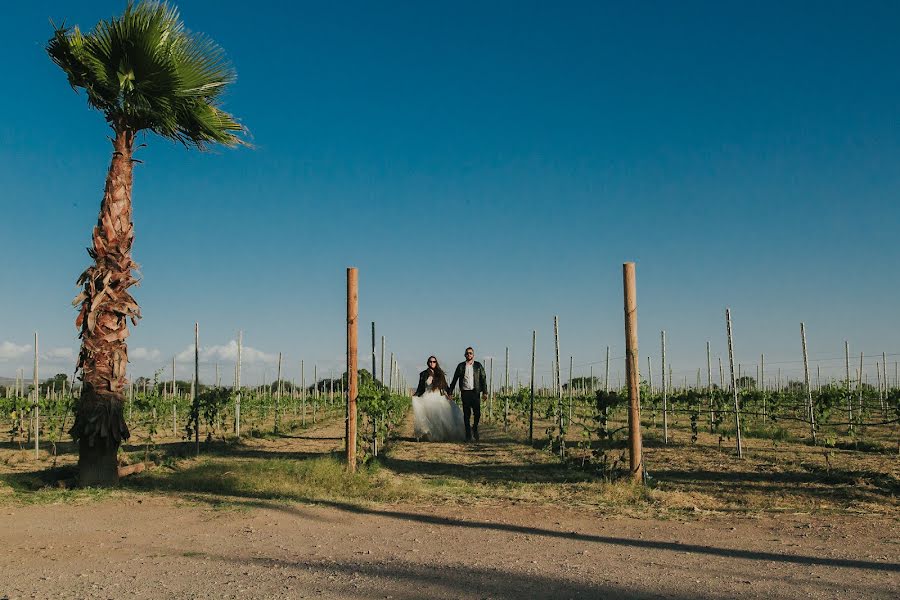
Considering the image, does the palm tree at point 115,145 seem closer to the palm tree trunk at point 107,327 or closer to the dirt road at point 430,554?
the palm tree trunk at point 107,327

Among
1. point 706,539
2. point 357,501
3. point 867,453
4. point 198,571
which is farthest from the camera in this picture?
point 867,453

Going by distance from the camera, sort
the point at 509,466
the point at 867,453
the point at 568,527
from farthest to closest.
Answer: the point at 867,453 → the point at 509,466 → the point at 568,527

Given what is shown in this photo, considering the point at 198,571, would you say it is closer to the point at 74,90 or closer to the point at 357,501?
the point at 357,501

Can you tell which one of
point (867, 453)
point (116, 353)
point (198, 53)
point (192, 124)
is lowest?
point (867, 453)

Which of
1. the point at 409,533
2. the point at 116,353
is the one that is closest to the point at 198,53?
the point at 116,353

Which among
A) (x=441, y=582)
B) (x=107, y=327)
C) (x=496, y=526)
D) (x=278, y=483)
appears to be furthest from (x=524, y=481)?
(x=107, y=327)

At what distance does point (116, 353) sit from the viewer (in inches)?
358

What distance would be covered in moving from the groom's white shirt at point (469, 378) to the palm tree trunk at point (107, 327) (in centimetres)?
679

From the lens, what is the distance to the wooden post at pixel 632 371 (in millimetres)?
8320

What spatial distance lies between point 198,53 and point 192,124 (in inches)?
36.3

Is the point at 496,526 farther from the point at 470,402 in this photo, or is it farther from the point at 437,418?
the point at 470,402

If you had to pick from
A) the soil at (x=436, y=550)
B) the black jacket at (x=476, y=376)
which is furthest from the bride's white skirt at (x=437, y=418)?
the soil at (x=436, y=550)

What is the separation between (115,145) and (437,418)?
25.3 feet

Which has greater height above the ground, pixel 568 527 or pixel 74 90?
pixel 74 90
